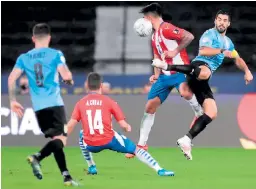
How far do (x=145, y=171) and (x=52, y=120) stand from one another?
2.11 meters

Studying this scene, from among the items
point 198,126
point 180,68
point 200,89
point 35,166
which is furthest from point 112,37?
point 35,166

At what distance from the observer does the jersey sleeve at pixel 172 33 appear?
496 inches

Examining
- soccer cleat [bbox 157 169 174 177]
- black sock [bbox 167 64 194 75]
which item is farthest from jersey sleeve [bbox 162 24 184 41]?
soccer cleat [bbox 157 169 174 177]

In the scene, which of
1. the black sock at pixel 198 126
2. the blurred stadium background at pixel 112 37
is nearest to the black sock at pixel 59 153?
the black sock at pixel 198 126

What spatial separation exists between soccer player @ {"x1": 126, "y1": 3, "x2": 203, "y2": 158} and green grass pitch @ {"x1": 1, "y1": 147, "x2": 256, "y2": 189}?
0.71 m

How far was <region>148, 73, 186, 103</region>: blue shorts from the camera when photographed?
12977mm

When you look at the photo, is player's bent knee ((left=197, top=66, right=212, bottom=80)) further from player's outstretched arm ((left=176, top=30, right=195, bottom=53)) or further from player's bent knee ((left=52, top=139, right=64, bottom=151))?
player's bent knee ((left=52, top=139, right=64, bottom=151))

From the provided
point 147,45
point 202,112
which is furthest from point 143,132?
point 147,45

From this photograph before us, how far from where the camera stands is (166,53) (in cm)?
1260

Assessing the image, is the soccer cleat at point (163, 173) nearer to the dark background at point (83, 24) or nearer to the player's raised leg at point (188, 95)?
the player's raised leg at point (188, 95)

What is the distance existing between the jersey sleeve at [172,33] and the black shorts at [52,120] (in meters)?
2.76

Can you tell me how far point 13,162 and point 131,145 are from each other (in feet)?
9.51

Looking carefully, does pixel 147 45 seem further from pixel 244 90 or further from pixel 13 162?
pixel 13 162

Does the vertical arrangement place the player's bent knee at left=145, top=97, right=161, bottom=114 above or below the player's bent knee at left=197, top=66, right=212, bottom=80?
below
